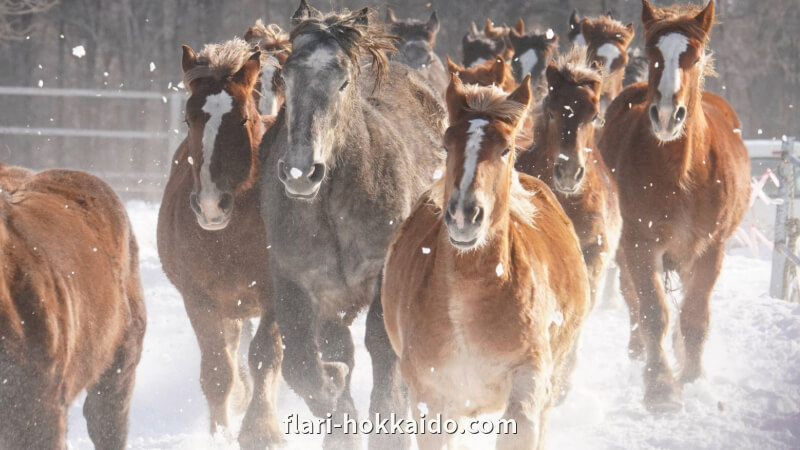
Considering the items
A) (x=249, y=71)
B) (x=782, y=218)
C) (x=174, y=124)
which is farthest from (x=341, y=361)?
(x=174, y=124)

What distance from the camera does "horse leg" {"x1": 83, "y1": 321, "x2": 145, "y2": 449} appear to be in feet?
16.5

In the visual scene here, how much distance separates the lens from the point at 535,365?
4.18 m

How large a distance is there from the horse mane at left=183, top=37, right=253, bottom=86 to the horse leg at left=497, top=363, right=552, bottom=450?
260 cm

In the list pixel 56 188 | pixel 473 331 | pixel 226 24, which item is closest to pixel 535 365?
pixel 473 331

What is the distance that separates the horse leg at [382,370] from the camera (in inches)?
217

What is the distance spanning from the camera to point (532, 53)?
11.3 m

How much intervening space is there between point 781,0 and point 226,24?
957 centimetres

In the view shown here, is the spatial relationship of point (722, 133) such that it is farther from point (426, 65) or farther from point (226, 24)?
point (226, 24)

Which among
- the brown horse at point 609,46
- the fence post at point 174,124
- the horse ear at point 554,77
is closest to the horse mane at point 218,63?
the horse ear at point 554,77

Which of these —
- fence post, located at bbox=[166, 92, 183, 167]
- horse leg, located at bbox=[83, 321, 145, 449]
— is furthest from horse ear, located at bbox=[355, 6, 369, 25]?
fence post, located at bbox=[166, 92, 183, 167]

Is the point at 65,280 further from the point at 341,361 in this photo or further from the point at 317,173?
the point at 341,361

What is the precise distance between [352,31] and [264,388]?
6.55ft

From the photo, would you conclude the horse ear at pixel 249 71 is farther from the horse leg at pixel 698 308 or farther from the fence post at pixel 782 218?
the fence post at pixel 782 218

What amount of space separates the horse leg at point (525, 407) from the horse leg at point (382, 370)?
56.1 inches
